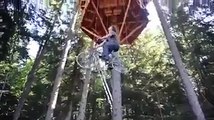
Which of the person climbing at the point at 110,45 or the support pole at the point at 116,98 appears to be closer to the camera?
the person climbing at the point at 110,45

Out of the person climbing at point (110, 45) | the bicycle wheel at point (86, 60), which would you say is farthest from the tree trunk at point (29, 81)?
the person climbing at point (110, 45)

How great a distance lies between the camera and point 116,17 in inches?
192

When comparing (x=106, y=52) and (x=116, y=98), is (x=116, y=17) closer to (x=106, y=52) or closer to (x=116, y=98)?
(x=106, y=52)

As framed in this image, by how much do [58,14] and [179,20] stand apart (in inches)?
208

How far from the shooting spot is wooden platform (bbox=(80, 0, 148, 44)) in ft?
15.8

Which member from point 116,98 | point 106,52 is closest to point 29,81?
point 116,98

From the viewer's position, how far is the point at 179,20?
14.9 m

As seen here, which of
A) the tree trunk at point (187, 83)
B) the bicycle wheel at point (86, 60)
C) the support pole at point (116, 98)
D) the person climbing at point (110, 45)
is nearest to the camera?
the person climbing at point (110, 45)

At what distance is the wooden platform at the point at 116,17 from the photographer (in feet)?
15.8

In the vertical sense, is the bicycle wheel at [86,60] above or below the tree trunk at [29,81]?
below

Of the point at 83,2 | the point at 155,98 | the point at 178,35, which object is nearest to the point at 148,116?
the point at 155,98

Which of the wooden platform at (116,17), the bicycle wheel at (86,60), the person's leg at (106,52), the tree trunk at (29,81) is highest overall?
the tree trunk at (29,81)

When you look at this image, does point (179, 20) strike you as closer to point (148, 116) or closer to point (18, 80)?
point (148, 116)

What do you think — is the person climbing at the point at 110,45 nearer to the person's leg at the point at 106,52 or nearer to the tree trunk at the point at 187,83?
the person's leg at the point at 106,52
